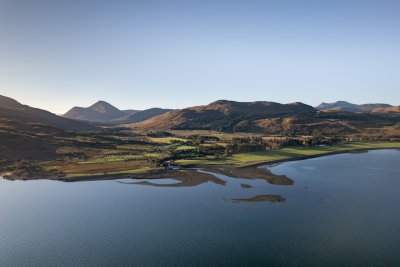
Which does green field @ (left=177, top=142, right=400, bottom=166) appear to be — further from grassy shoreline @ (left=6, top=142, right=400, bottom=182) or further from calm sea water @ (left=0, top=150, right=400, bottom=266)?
calm sea water @ (left=0, top=150, right=400, bottom=266)

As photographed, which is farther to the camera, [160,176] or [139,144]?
[139,144]

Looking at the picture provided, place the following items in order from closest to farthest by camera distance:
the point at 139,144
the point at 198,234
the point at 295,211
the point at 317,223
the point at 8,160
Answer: the point at 198,234 → the point at 317,223 → the point at 295,211 → the point at 8,160 → the point at 139,144

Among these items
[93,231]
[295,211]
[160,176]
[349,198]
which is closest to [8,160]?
[160,176]

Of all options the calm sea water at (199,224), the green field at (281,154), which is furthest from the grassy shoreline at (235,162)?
the calm sea water at (199,224)

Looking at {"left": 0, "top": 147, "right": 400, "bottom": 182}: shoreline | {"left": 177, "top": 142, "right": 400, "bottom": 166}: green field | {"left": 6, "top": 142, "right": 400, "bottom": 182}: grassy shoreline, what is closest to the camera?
{"left": 0, "top": 147, "right": 400, "bottom": 182}: shoreline

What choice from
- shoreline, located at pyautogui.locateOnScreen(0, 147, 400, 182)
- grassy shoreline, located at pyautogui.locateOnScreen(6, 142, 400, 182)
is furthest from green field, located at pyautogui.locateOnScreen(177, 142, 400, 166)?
shoreline, located at pyautogui.locateOnScreen(0, 147, 400, 182)

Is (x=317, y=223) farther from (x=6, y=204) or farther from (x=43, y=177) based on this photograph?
(x=43, y=177)

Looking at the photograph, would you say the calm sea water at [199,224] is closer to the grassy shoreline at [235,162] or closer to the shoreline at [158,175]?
the shoreline at [158,175]
